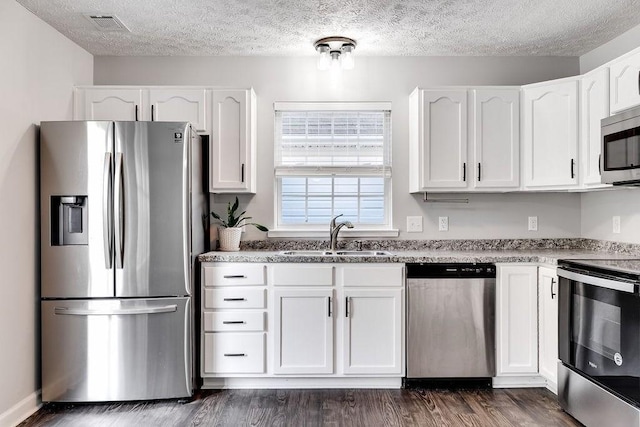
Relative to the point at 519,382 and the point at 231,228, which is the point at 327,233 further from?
the point at 519,382

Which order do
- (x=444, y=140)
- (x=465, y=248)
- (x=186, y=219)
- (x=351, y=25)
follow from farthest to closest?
(x=465, y=248) → (x=444, y=140) → (x=351, y=25) → (x=186, y=219)

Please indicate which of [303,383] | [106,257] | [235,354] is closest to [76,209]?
[106,257]

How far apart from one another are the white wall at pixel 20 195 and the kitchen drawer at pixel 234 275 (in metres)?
1.06

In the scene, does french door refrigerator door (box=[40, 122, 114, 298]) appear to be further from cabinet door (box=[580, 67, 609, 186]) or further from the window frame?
cabinet door (box=[580, 67, 609, 186])

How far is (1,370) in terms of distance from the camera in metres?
2.47

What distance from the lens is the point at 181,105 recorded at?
326 centimetres

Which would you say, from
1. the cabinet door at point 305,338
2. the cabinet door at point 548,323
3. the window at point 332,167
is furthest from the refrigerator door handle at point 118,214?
the cabinet door at point 548,323

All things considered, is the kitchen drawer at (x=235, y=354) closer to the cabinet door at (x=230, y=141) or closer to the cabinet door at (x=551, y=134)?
the cabinet door at (x=230, y=141)

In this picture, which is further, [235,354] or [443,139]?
[443,139]

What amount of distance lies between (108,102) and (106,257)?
1.24 m

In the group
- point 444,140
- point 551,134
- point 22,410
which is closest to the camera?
point 22,410

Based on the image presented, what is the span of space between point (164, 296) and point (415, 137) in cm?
216

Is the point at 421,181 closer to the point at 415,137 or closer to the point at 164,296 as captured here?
the point at 415,137

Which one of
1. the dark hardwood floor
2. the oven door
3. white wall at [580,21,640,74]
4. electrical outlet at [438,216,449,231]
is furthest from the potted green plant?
white wall at [580,21,640,74]
